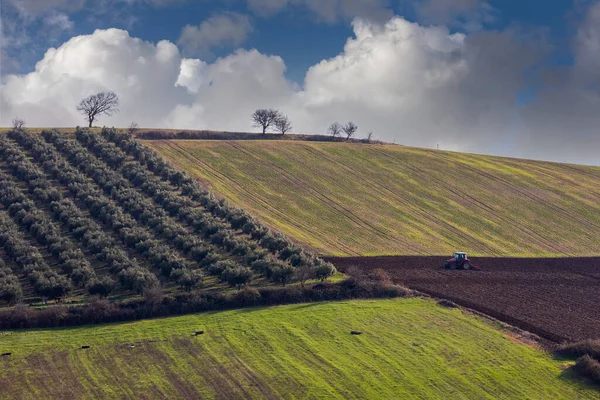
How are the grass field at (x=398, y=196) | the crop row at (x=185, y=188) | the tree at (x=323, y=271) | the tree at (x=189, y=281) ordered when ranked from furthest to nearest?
the grass field at (x=398, y=196) → the crop row at (x=185, y=188) → the tree at (x=323, y=271) → the tree at (x=189, y=281)

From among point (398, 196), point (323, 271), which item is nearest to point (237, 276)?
point (323, 271)

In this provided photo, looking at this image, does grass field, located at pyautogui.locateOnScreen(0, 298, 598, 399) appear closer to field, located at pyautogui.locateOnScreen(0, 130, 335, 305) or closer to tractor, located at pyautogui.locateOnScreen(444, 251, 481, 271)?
field, located at pyautogui.locateOnScreen(0, 130, 335, 305)

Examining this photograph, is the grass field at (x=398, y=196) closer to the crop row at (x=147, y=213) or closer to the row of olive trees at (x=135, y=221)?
the crop row at (x=147, y=213)

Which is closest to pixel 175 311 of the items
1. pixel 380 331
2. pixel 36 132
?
pixel 380 331

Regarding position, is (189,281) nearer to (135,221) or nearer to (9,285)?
(9,285)

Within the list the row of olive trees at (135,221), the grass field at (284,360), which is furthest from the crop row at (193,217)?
the grass field at (284,360)

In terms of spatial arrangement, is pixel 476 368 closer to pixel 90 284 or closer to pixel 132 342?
pixel 132 342
